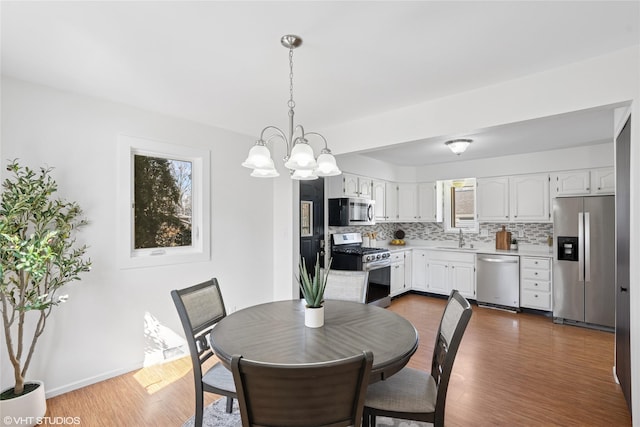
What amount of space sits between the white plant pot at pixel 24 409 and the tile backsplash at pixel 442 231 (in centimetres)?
363

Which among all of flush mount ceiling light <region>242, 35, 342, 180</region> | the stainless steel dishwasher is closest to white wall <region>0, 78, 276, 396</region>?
flush mount ceiling light <region>242, 35, 342, 180</region>

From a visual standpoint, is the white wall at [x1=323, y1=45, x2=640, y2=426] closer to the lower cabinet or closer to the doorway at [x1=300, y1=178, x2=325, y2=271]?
the doorway at [x1=300, y1=178, x2=325, y2=271]

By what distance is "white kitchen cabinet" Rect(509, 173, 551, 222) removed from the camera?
4.73 meters

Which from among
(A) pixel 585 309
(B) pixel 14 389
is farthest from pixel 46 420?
(A) pixel 585 309

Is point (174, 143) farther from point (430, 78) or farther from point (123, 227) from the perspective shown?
point (430, 78)

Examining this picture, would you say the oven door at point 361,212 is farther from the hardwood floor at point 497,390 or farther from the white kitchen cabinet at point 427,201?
the hardwood floor at point 497,390

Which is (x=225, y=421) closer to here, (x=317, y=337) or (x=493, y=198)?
(x=317, y=337)

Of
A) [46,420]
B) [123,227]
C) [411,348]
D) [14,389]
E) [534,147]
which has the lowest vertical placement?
[46,420]

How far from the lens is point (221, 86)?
97.4 inches

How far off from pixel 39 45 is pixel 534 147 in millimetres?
5407

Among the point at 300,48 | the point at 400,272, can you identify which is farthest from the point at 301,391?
the point at 400,272

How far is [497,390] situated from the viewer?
8.37ft

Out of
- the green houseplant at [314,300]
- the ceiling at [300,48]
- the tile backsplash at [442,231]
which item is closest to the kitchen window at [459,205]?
the tile backsplash at [442,231]

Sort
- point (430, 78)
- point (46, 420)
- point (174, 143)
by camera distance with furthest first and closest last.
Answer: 1. point (174, 143)
2. point (430, 78)
3. point (46, 420)
